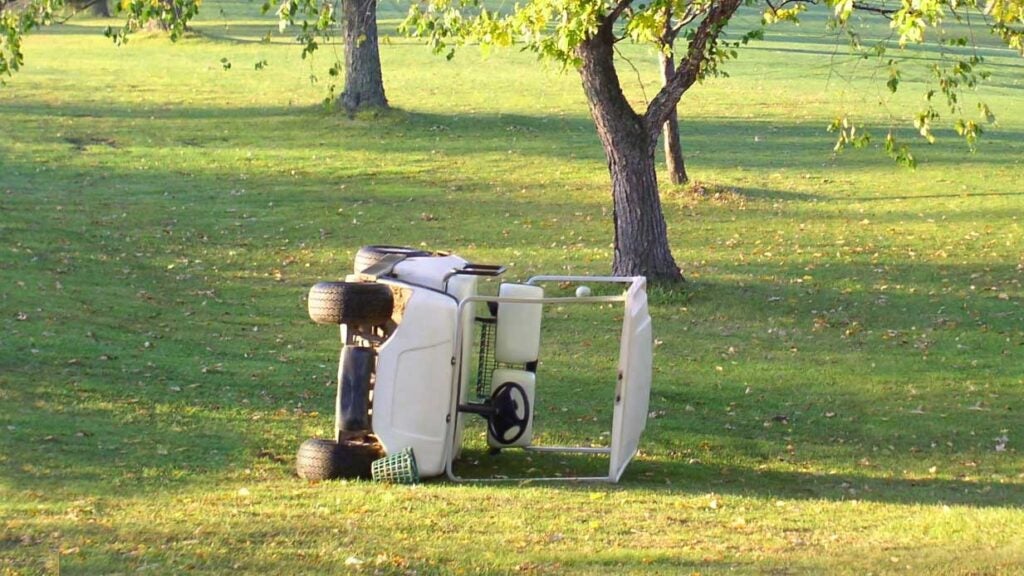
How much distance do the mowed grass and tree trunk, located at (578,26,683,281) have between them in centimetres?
45

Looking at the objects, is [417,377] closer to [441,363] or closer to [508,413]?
[441,363]

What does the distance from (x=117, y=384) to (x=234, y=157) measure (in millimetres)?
13485

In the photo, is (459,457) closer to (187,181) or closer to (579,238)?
(579,238)

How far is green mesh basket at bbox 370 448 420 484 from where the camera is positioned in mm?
8352

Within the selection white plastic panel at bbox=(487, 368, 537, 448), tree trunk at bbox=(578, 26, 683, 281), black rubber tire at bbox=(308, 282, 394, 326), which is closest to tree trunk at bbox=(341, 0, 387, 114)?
tree trunk at bbox=(578, 26, 683, 281)

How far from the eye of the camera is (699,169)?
23.3 m

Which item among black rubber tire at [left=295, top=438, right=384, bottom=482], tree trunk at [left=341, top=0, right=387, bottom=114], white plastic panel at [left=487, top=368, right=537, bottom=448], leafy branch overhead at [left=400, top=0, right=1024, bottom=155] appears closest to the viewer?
black rubber tire at [left=295, top=438, right=384, bottom=482]

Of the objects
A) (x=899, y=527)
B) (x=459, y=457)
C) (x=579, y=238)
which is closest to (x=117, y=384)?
(x=459, y=457)

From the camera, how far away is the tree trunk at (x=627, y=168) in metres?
13.7

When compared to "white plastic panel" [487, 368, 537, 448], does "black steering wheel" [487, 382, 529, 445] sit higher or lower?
lower

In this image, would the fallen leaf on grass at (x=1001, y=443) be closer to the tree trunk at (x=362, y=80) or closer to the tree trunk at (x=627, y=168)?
the tree trunk at (x=627, y=168)

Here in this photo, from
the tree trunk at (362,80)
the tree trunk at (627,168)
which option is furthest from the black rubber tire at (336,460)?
the tree trunk at (362,80)

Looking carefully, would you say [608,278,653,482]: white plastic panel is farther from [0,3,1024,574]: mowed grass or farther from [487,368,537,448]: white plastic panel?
[487,368,537,448]: white plastic panel

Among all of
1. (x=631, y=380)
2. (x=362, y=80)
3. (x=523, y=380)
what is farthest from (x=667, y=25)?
(x=362, y=80)
